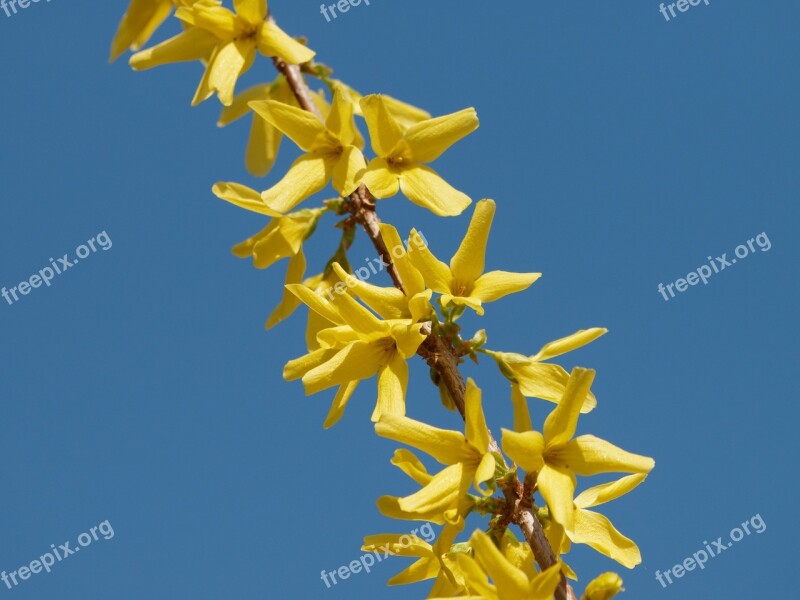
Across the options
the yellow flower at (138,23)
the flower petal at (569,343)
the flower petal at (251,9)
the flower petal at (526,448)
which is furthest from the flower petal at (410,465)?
the yellow flower at (138,23)

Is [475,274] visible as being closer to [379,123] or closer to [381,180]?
[381,180]

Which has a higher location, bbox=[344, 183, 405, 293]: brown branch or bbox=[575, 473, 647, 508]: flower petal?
bbox=[344, 183, 405, 293]: brown branch

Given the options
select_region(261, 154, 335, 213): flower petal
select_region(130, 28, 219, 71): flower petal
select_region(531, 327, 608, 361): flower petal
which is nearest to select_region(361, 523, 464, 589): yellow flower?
select_region(531, 327, 608, 361): flower petal

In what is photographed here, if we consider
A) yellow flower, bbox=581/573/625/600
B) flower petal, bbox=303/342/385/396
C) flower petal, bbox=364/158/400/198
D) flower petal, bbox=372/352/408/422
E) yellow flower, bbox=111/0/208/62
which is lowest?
yellow flower, bbox=581/573/625/600

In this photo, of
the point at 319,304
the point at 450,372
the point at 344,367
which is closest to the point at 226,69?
the point at 319,304

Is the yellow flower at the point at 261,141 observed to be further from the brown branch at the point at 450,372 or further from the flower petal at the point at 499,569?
A: the flower petal at the point at 499,569

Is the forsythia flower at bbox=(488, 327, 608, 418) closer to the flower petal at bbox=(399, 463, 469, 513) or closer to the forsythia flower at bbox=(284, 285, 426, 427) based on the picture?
the forsythia flower at bbox=(284, 285, 426, 427)
